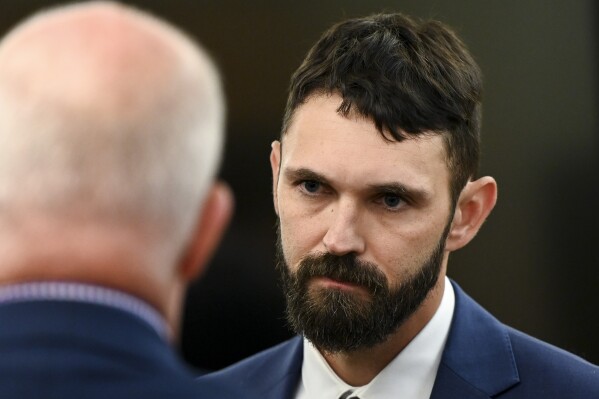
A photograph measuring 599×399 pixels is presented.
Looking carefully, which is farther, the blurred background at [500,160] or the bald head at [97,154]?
the blurred background at [500,160]

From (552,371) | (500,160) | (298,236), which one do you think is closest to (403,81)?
(298,236)

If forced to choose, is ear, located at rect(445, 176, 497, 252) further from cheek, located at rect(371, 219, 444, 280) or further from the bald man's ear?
the bald man's ear

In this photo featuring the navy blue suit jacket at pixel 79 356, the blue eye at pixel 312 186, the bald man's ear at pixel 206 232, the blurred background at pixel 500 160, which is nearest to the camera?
the navy blue suit jacket at pixel 79 356

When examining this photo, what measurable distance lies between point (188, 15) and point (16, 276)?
157 inches

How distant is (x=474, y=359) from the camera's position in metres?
3.06

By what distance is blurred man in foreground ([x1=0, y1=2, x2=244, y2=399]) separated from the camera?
4.53 feet

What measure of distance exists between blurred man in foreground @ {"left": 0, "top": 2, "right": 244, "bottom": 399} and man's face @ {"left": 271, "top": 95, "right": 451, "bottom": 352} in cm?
148

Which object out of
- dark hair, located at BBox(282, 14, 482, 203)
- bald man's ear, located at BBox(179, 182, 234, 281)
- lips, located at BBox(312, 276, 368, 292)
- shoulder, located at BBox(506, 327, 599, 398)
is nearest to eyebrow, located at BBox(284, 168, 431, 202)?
dark hair, located at BBox(282, 14, 482, 203)

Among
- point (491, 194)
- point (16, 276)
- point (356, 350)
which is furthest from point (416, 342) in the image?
point (16, 276)

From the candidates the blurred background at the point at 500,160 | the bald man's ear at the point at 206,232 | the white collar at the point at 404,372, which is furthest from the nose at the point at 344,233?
the blurred background at the point at 500,160

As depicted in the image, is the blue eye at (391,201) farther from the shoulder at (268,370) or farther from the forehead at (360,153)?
the shoulder at (268,370)

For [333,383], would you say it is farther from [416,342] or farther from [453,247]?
[453,247]

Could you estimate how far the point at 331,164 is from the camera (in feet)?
9.82

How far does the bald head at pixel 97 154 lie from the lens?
141cm
